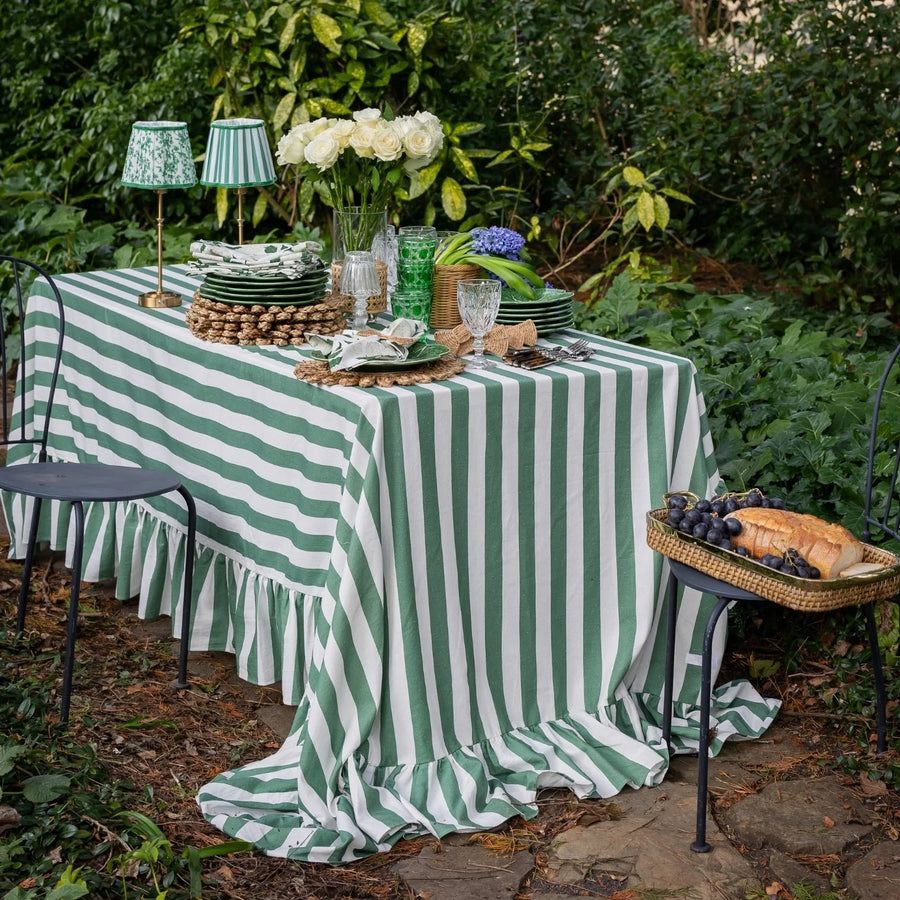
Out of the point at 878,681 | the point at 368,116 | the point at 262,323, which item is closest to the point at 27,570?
the point at 262,323

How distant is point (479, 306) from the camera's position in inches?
118

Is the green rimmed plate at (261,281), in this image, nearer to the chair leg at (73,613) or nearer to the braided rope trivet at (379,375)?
the braided rope trivet at (379,375)

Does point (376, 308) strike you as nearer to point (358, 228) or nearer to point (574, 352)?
point (358, 228)

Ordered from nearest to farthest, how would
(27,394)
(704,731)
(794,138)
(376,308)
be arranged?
(704,731) → (376,308) → (27,394) → (794,138)

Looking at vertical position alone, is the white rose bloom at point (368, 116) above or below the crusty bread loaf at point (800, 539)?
above

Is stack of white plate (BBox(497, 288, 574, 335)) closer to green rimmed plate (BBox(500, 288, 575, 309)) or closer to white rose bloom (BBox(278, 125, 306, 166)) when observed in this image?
green rimmed plate (BBox(500, 288, 575, 309))

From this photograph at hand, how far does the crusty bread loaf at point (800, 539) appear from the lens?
2607mm

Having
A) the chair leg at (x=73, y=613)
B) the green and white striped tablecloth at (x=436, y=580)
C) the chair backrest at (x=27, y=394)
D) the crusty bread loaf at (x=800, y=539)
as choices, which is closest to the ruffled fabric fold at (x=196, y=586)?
the green and white striped tablecloth at (x=436, y=580)

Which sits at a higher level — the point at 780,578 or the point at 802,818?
the point at 780,578

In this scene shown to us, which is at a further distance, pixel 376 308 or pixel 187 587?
pixel 376 308

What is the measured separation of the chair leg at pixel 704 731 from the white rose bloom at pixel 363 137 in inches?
55.6

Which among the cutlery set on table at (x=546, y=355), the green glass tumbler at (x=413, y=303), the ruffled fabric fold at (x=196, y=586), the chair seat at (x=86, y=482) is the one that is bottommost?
the ruffled fabric fold at (x=196, y=586)

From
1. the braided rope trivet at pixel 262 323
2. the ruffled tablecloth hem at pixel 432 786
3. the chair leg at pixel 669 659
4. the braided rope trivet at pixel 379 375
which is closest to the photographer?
the ruffled tablecloth hem at pixel 432 786

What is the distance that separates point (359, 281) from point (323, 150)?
0.33 m
